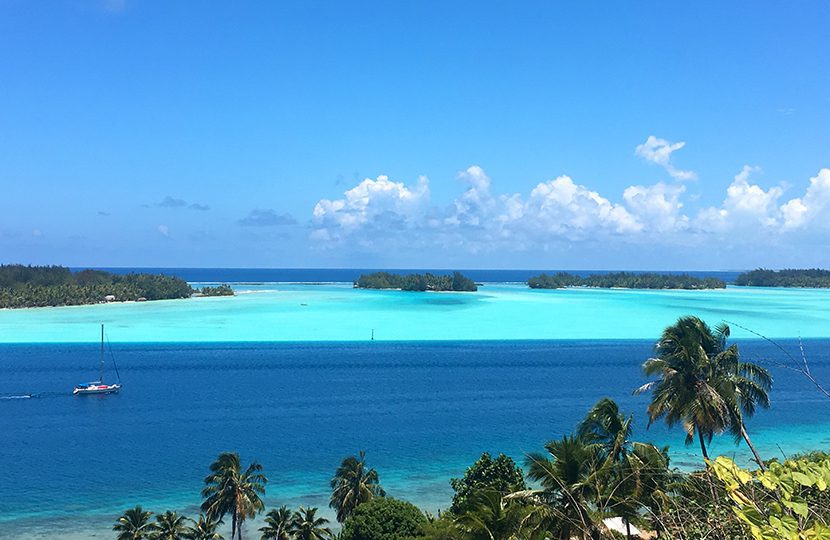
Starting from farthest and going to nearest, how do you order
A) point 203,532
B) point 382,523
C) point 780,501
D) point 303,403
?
point 303,403, point 203,532, point 382,523, point 780,501

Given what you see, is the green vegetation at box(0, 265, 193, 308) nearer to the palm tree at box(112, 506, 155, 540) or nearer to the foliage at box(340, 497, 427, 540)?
the palm tree at box(112, 506, 155, 540)

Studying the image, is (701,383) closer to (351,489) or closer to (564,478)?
(564,478)

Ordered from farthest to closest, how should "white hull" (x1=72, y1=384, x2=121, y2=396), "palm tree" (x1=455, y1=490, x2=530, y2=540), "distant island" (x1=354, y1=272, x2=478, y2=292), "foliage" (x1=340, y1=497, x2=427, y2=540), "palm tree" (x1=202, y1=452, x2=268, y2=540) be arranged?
"distant island" (x1=354, y1=272, x2=478, y2=292)
"white hull" (x1=72, y1=384, x2=121, y2=396)
"palm tree" (x1=202, y1=452, x2=268, y2=540)
"foliage" (x1=340, y1=497, x2=427, y2=540)
"palm tree" (x1=455, y1=490, x2=530, y2=540)

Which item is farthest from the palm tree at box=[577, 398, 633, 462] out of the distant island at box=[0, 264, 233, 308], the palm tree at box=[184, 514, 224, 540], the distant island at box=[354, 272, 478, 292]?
the distant island at box=[354, 272, 478, 292]

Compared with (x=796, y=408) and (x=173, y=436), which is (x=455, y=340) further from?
(x=173, y=436)

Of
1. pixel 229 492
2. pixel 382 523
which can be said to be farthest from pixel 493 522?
pixel 229 492

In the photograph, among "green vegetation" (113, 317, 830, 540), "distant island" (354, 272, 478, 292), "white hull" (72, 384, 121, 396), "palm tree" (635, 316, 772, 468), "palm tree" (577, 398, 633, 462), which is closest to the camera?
"green vegetation" (113, 317, 830, 540)

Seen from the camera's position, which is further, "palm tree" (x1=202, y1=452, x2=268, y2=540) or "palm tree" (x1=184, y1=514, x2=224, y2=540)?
"palm tree" (x1=202, y1=452, x2=268, y2=540)
